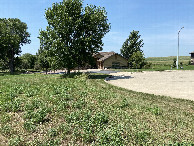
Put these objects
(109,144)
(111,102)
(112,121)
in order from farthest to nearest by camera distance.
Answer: (111,102) < (112,121) < (109,144)

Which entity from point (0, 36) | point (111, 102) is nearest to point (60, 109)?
point (111, 102)

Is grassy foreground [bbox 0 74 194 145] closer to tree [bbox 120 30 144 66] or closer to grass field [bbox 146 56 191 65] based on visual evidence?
tree [bbox 120 30 144 66]

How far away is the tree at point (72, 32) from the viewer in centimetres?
2019

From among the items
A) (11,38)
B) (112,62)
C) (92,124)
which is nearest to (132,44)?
(112,62)

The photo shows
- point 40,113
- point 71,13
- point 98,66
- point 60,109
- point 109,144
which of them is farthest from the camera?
point 98,66

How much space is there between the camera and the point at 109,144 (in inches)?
186

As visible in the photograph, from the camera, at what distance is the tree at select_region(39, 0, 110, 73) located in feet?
66.2

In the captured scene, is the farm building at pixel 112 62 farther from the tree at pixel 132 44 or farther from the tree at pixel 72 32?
the tree at pixel 72 32

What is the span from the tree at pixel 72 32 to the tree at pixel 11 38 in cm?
2410

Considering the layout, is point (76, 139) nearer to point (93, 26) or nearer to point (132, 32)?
point (93, 26)

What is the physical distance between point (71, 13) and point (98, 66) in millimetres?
39116

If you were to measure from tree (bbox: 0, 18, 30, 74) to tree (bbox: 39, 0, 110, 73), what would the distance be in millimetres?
24096

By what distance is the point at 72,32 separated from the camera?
833 inches

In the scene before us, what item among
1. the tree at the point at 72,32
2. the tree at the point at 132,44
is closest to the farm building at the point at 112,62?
the tree at the point at 132,44
